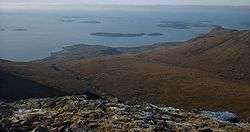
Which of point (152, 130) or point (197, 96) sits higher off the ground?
point (152, 130)

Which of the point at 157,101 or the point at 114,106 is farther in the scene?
the point at 157,101

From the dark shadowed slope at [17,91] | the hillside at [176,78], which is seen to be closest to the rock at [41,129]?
the dark shadowed slope at [17,91]

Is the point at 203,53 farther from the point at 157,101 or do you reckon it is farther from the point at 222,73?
the point at 157,101

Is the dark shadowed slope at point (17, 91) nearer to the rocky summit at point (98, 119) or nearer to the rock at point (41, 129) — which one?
the rocky summit at point (98, 119)

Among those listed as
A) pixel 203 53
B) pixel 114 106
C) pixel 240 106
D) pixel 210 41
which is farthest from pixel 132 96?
pixel 210 41

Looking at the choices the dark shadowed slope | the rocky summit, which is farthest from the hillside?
the rocky summit

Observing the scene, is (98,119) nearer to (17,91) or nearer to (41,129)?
(41,129)
